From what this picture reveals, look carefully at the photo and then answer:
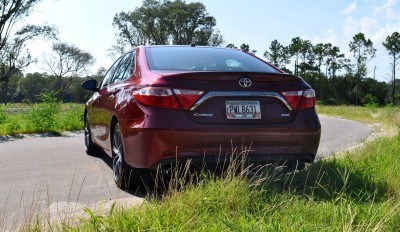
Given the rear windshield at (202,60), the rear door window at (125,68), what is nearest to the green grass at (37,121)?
the rear door window at (125,68)

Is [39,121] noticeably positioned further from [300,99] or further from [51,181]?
[300,99]

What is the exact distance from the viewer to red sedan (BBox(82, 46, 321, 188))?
3.88 metres

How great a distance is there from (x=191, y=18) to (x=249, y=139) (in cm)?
6125

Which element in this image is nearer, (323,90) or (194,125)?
(194,125)

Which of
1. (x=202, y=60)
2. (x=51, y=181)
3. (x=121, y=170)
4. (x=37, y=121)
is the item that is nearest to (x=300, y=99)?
(x=202, y=60)

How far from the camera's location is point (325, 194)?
146 inches

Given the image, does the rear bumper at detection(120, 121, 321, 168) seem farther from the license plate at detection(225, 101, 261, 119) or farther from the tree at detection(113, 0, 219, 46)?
the tree at detection(113, 0, 219, 46)

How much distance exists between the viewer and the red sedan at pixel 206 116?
3.88 meters

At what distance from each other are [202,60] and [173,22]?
60.1 m

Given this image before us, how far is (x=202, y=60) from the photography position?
472 cm

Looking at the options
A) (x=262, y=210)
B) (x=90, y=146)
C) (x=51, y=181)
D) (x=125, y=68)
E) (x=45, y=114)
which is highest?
(x=125, y=68)

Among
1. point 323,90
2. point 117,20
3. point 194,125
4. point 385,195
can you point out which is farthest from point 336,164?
point 323,90

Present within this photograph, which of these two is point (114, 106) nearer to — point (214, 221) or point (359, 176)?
point (214, 221)

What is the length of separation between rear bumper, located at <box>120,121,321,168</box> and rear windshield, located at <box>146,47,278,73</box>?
76cm
